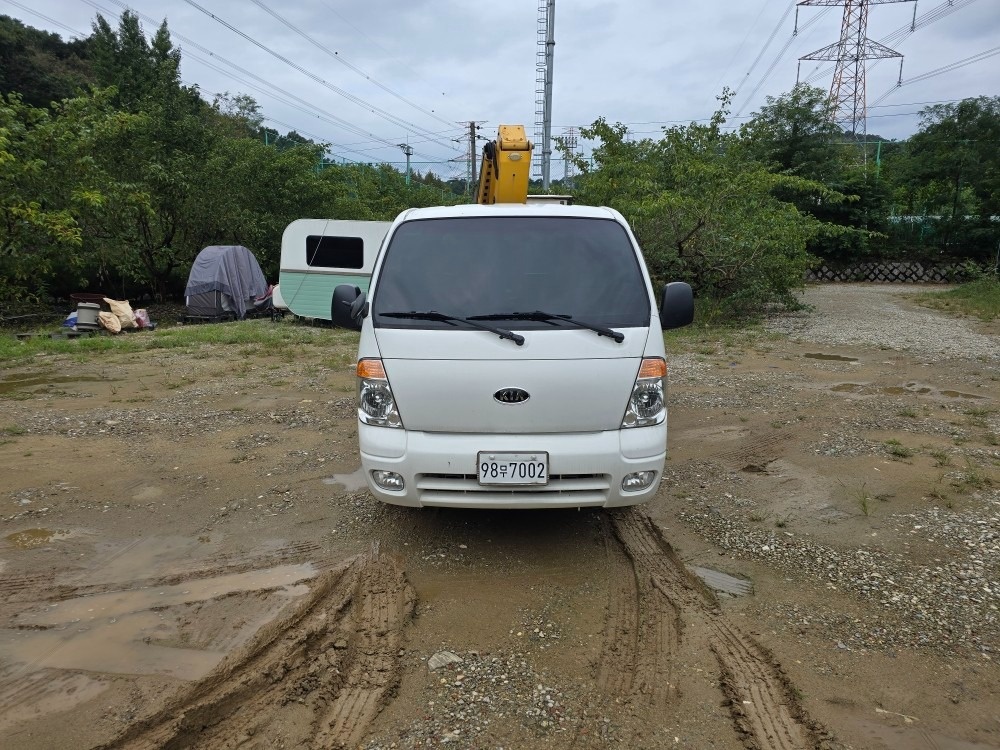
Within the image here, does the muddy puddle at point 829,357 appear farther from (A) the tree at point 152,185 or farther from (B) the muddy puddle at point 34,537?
Result: (A) the tree at point 152,185

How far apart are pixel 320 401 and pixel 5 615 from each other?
14.2ft

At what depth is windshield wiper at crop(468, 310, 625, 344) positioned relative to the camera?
3635 millimetres

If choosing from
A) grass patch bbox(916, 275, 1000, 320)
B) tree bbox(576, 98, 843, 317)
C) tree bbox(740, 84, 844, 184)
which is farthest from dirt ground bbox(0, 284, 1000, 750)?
tree bbox(740, 84, 844, 184)

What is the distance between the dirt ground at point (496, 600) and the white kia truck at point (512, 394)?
532 millimetres

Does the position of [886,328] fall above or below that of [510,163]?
below

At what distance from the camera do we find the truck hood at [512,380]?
3.53 metres

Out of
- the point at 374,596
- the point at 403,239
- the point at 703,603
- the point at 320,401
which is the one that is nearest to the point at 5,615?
the point at 374,596

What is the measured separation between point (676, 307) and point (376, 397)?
1.91 m

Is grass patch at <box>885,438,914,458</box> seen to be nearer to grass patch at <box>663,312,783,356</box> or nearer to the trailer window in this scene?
grass patch at <box>663,312,783,356</box>

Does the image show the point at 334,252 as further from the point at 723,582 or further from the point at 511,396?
the point at 723,582

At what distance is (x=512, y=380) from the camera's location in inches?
139

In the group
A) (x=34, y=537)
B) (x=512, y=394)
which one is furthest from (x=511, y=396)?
(x=34, y=537)

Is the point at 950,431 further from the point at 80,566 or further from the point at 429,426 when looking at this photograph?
the point at 80,566

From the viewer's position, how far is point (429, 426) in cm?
360
